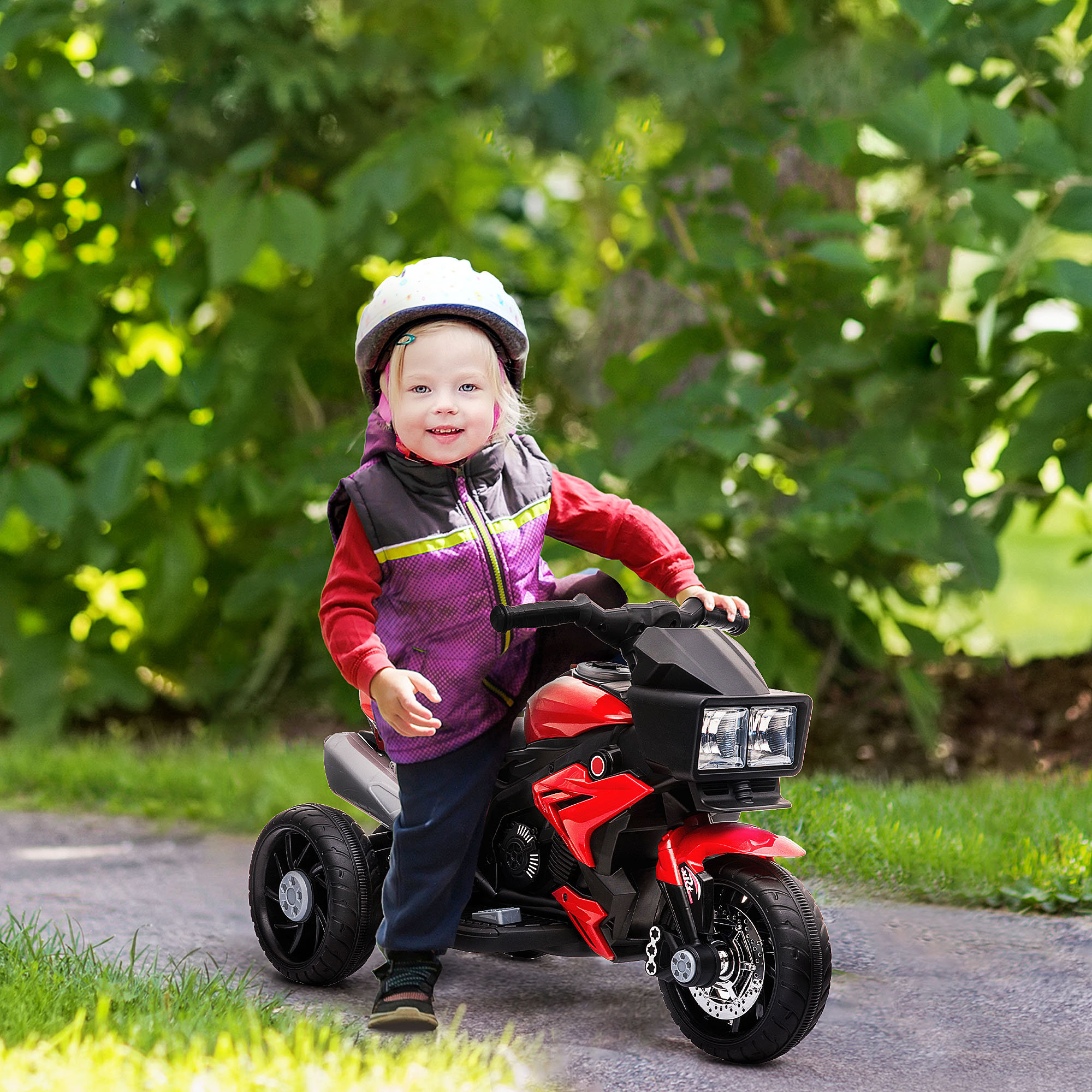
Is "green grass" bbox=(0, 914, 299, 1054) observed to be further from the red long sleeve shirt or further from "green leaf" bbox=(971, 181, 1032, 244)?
"green leaf" bbox=(971, 181, 1032, 244)

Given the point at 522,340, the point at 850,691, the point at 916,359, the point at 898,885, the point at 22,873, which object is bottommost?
the point at 22,873

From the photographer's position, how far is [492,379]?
8.95 feet

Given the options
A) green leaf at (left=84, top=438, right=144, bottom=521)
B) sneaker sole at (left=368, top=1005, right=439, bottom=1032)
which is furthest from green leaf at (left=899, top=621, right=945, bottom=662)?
green leaf at (left=84, top=438, right=144, bottom=521)

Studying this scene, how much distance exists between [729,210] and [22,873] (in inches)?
142

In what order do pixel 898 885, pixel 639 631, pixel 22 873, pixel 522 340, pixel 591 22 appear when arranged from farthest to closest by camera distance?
pixel 591 22 < pixel 22 873 < pixel 898 885 < pixel 522 340 < pixel 639 631

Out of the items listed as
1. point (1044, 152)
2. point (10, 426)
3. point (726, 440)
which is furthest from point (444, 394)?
point (10, 426)

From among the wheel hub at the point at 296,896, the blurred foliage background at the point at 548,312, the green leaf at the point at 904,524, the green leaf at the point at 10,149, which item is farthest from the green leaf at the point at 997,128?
the green leaf at the point at 10,149

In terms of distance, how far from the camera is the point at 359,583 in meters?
2.66

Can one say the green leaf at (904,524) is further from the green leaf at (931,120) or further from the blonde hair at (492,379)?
the blonde hair at (492,379)

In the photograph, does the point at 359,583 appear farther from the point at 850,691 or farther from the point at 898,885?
the point at 850,691

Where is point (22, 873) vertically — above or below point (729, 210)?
below

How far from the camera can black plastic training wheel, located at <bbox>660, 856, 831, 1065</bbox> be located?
238 centimetres

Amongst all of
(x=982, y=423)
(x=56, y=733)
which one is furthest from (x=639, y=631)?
(x=56, y=733)

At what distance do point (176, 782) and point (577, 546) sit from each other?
2512mm
